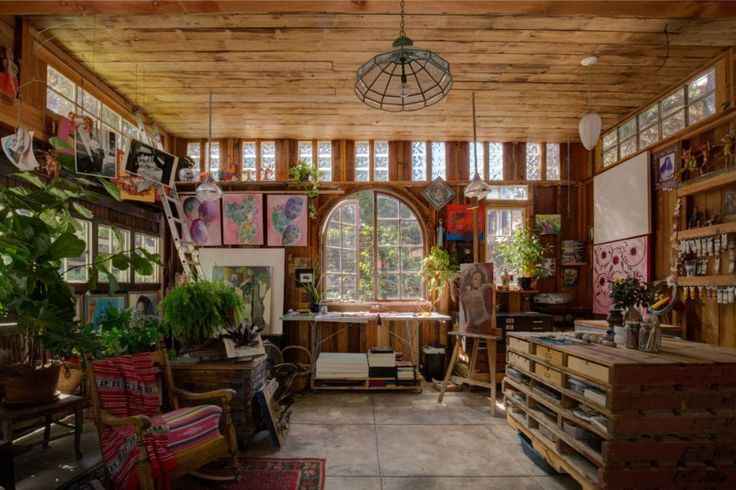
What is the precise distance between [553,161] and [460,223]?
1.81m

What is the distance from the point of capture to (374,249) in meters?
6.45

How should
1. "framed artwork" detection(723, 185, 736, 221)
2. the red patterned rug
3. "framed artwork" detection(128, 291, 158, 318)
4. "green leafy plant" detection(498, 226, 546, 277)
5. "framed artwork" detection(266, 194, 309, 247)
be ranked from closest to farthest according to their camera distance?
the red patterned rug
"framed artwork" detection(723, 185, 736, 221)
"framed artwork" detection(128, 291, 158, 318)
"green leafy plant" detection(498, 226, 546, 277)
"framed artwork" detection(266, 194, 309, 247)

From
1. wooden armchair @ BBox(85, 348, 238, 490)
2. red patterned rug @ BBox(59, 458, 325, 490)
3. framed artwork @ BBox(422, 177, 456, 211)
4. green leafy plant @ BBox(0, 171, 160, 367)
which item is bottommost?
red patterned rug @ BBox(59, 458, 325, 490)

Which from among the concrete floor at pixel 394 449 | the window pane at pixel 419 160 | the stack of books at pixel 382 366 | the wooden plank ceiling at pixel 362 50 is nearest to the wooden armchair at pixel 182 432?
the concrete floor at pixel 394 449

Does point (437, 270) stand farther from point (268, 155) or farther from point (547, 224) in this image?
point (268, 155)

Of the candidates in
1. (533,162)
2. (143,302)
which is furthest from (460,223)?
(143,302)

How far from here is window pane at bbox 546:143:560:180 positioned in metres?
6.49

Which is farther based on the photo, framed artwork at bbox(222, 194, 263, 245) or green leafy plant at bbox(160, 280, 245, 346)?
framed artwork at bbox(222, 194, 263, 245)

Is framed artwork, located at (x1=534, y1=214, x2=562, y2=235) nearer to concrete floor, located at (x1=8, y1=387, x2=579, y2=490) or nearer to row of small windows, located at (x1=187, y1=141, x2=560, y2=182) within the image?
row of small windows, located at (x1=187, y1=141, x2=560, y2=182)

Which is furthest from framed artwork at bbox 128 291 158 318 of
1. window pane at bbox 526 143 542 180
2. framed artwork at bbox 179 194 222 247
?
window pane at bbox 526 143 542 180

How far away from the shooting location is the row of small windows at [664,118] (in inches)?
166

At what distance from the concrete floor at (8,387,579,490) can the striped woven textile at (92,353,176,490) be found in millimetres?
862

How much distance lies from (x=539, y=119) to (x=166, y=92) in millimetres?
4756

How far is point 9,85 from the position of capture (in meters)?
3.43
